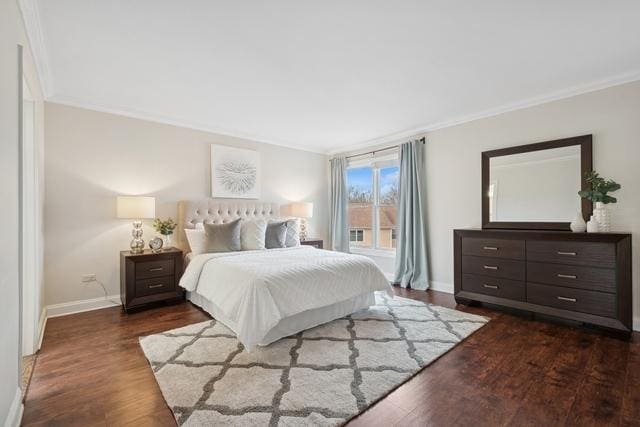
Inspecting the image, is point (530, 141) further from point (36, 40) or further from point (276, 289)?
point (36, 40)

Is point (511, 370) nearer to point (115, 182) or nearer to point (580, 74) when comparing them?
point (580, 74)

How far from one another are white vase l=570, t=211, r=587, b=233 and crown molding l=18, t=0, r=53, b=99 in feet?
15.7

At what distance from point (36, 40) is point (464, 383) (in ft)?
12.9

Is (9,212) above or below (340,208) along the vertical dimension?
below

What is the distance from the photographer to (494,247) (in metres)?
3.33

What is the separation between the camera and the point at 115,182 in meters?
3.57

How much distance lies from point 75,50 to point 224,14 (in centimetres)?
143

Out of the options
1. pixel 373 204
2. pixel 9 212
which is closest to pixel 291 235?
pixel 373 204

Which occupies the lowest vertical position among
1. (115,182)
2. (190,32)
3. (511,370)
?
(511,370)

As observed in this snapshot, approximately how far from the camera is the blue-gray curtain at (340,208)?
5.52 meters

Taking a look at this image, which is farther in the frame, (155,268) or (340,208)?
(340,208)

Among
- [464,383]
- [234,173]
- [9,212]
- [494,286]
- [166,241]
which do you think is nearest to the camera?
[9,212]

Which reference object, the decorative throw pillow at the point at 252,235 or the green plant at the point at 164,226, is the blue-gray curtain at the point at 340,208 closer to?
the decorative throw pillow at the point at 252,235

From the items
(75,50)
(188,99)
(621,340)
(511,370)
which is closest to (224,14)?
(75,50)
